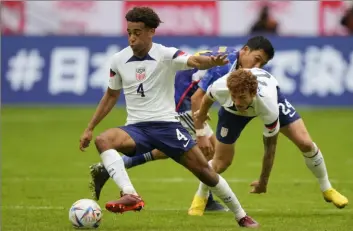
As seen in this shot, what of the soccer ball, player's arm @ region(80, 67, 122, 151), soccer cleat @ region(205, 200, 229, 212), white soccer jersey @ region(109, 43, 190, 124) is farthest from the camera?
soccer cleat @ region(205, 200, 229, 212)

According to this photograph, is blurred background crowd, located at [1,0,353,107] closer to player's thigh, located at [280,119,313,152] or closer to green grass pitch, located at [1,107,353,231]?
green grass pitch, located at [1,107,353,231]

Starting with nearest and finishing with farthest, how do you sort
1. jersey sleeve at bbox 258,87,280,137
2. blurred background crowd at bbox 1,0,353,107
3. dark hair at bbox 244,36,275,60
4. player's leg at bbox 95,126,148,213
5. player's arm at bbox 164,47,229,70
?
player's arm at bbox 164,47,229,70, player's leg at bbox 95,126,148,213, jersey sleeve at bbox 258,87,280,137, dark hair at bbox 244,36,275,60, blurred background crowd at bbox 1,0,353,107

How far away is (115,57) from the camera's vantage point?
10.6 meters

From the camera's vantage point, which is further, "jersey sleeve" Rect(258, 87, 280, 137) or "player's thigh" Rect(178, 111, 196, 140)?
"player's thigh" Rect(178, 111, 196, 140)

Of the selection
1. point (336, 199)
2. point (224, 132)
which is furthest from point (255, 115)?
point (336, 199)

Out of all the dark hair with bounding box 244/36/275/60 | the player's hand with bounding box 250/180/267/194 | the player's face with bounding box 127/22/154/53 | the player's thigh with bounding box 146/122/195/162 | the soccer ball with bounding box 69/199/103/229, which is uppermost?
the player's face with bounding box 127/22/154/53

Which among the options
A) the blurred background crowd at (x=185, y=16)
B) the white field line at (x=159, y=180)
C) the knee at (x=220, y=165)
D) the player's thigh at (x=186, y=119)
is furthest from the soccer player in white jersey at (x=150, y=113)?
the blurred background crowd at (x=185, y=16)

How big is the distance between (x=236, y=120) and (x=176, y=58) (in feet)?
5.17

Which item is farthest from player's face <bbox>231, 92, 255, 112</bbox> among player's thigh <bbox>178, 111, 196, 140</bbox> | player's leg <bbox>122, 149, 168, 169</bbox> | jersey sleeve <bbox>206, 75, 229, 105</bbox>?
player's thigh <bbox>178, 111, 196, 140</bbox>

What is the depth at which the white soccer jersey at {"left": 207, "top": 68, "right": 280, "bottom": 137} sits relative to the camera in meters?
10.8

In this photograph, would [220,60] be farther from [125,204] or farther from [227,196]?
[125,204]

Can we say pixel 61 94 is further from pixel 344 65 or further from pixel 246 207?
pixel 246 207

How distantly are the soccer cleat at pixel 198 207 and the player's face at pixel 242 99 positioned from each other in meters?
1.55

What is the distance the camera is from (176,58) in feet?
34.0
